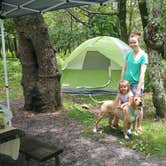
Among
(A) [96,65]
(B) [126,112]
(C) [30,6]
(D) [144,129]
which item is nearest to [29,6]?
(C) [30,6]

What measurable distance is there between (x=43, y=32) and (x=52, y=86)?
1.10 meters

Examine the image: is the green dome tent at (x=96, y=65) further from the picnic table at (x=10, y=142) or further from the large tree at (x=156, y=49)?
the picnic table at (x=10, y=142)

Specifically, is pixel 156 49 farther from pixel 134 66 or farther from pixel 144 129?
pixel 144 129

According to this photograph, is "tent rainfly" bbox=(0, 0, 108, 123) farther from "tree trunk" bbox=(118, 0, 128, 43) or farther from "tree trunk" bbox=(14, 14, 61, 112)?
"tree trunk" bbox=(118, 0, 128, 43)

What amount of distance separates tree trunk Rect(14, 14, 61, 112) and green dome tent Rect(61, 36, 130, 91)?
250cm

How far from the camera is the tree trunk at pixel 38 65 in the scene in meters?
6.42

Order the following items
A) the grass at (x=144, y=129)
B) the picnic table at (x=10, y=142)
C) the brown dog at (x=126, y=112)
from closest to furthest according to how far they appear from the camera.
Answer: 1. the picnic table at (x=10, y=142)
2. the grass at (x=144, y=129)
3. the brown dog at (x=126, y=112)

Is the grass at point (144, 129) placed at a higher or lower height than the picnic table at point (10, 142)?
lower

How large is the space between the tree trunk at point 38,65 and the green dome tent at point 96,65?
2495 mm

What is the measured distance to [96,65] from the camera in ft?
30.8

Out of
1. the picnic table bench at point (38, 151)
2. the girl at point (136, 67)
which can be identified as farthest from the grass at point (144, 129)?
the picnic table bench at point (38, 151)

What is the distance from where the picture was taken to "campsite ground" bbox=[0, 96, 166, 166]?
4.35 m

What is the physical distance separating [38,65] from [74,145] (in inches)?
89.9

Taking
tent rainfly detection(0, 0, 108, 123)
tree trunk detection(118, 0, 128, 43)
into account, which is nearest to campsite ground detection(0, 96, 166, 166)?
tent rainfly detection(0, 0, 108, 123)
